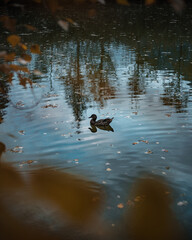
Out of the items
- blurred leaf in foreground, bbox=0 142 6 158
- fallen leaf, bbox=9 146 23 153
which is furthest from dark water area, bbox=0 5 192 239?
blurred leaf in foreground, bbox=0 142 6 158

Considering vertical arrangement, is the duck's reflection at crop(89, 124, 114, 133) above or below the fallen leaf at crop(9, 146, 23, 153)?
above

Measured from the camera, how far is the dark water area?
5.49 m

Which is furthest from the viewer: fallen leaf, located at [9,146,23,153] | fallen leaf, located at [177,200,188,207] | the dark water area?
fallen leaf, located at [9,146,23,153]

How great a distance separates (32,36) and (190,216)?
17.9m

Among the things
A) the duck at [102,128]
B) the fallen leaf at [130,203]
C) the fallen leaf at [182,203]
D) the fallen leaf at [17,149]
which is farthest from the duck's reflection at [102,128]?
the fallen leaf at [182,203]

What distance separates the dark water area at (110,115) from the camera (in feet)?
18.0

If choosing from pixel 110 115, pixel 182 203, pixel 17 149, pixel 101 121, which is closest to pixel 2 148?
pixel 17 149

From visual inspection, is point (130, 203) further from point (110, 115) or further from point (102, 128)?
point (110, 115)

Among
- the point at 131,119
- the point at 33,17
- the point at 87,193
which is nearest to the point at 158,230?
the point at 87,193

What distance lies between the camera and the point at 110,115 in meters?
8.38

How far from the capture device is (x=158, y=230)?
4.20 metres

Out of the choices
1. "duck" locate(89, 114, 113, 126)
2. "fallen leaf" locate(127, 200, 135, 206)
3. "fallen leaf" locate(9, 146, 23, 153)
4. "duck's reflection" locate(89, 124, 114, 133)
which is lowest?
"fallen leaf" locate(127, 200, 135, 206)

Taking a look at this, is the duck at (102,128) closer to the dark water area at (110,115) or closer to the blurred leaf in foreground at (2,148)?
the dark water area at (110,115)

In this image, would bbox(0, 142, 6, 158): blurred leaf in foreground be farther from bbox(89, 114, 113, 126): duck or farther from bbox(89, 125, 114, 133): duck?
bbox(89, 114, 113, 126): duck
